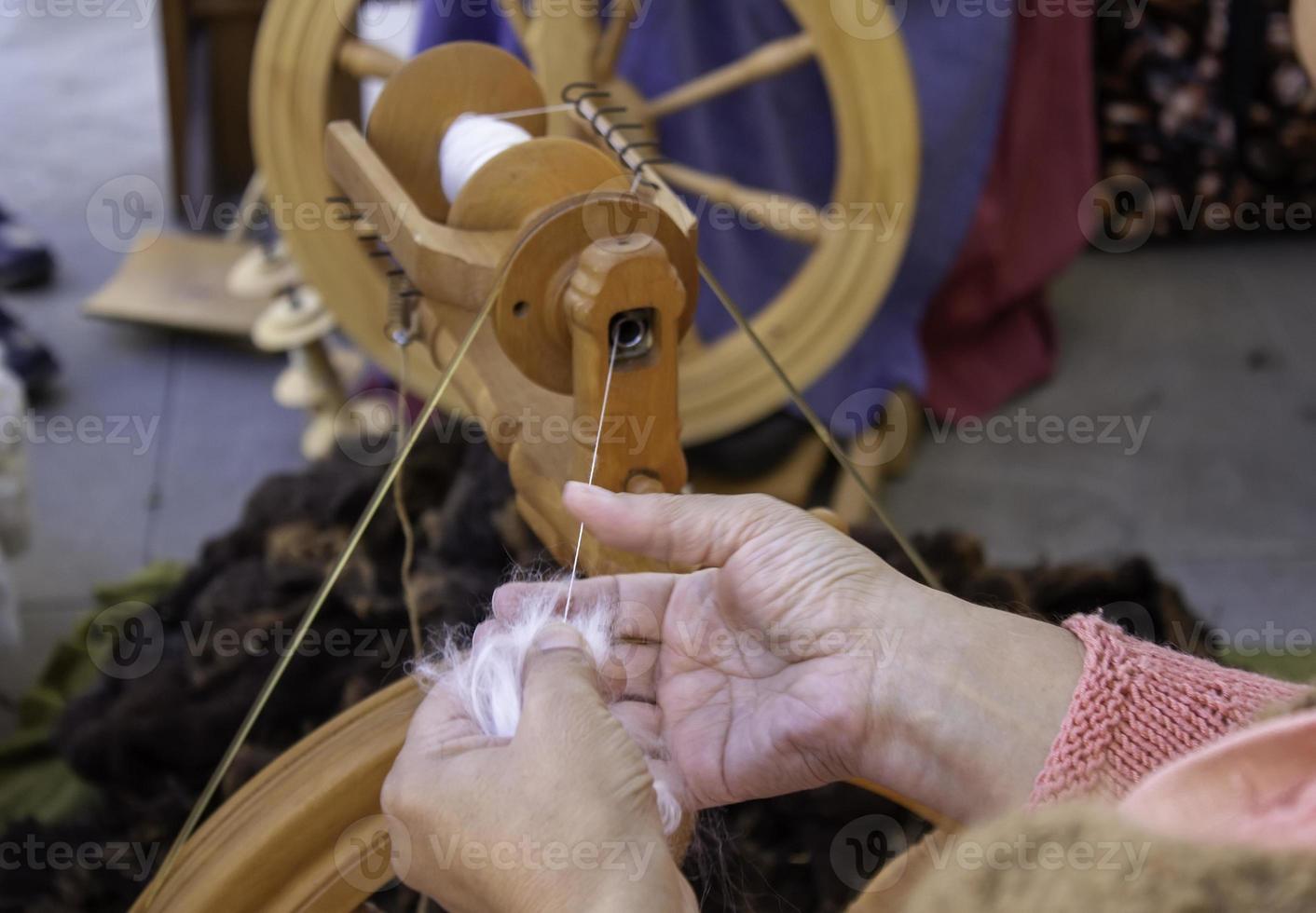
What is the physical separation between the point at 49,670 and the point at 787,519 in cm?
133

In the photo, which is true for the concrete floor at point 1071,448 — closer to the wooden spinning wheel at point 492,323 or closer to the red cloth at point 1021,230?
the red cloth at point 1021,230

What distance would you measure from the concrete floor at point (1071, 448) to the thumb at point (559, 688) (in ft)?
4.82

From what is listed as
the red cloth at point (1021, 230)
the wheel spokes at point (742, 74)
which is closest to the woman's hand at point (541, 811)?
the wheel spokes at point (742, 74)

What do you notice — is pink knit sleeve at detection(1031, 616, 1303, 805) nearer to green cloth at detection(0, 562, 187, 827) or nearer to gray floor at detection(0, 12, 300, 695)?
green cloth at detection(0, 562, 187, 827)

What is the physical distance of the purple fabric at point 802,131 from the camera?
184cm

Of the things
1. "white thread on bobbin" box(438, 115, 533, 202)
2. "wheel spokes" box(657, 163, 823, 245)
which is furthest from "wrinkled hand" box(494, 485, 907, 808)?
"wheel spokes" box(657, 163, 823, 245)

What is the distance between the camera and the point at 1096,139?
272cm

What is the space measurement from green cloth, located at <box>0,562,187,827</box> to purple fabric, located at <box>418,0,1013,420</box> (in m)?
0.97

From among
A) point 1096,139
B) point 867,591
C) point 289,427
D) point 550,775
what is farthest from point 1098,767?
point 1096,139

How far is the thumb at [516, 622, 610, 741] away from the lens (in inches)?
25.9

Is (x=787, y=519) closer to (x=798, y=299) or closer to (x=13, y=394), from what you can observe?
(x=798, y=299)

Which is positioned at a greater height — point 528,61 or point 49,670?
point 528,61

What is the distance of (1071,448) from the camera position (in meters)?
2.39

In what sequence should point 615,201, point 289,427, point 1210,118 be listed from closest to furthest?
1. point 615,201
2. point 289,427
3. point 1210,118
